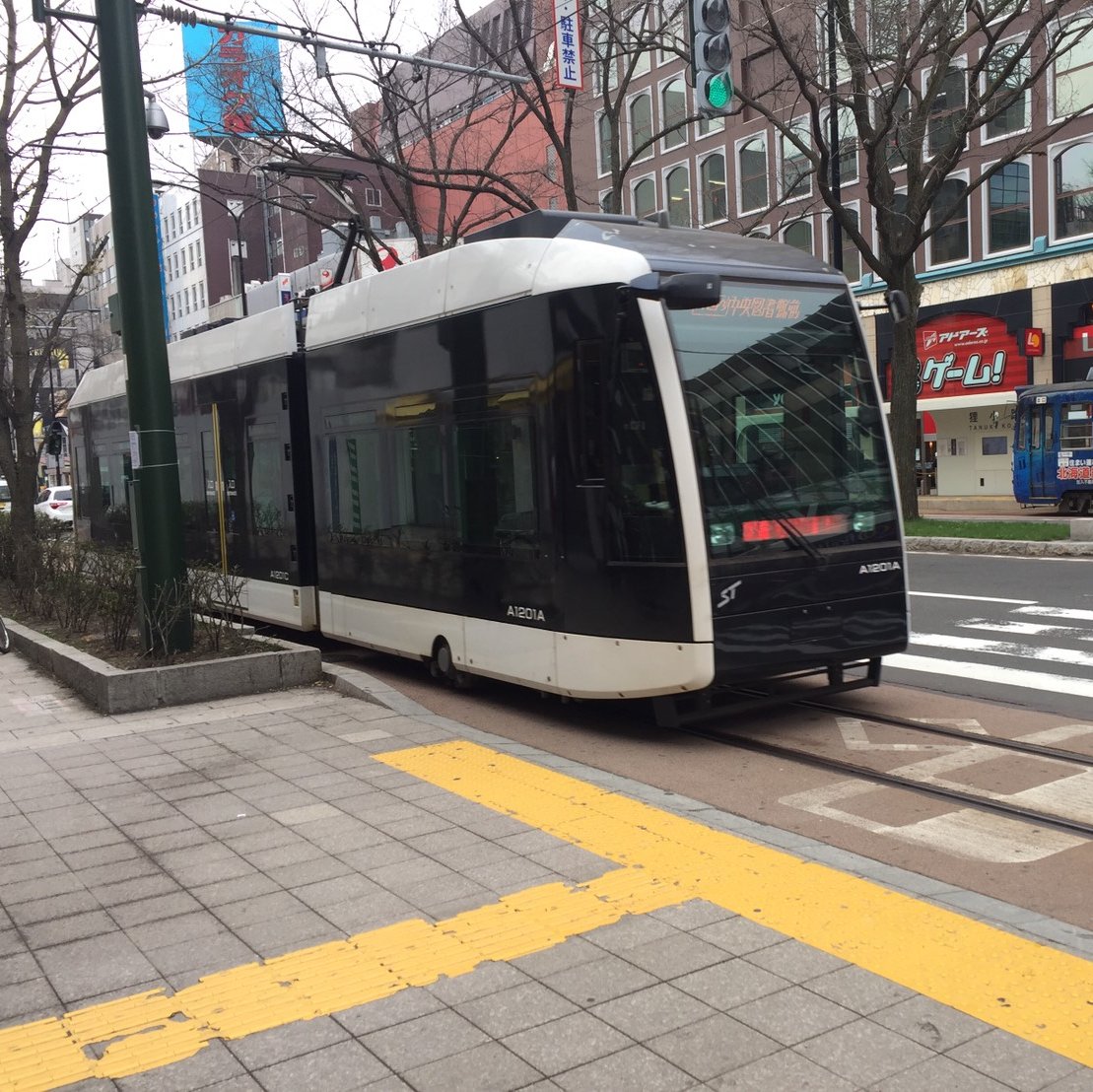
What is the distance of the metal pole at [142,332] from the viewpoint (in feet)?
31.5

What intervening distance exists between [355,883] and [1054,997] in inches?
107

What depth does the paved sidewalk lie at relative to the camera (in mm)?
3508

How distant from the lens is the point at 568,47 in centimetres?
1906

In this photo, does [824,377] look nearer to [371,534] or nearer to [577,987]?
[371,534]

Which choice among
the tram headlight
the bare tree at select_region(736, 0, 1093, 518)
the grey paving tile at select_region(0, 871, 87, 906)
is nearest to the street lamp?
the tram headlight

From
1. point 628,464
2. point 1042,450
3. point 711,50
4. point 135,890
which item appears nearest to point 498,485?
point 628,464

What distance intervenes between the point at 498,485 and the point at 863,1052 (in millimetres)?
→ 5424

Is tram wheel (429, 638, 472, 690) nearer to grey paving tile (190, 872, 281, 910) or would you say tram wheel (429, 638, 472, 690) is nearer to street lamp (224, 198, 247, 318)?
grey paving tile (190, 872, 281, 910)

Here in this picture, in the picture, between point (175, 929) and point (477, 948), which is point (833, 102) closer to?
point (477, 948)

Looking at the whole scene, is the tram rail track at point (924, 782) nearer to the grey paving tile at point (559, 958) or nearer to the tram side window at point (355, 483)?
the grey paving tile at point (559, 958)

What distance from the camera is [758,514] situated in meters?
7.48

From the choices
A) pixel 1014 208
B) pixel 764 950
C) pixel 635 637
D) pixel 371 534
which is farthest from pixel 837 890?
pixel 1014 208

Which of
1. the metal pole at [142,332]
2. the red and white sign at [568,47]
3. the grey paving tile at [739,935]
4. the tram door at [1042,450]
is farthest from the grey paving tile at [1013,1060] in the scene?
the tram door at [1042,450]

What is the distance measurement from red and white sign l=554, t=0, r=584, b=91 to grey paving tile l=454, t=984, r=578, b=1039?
17.0 m
